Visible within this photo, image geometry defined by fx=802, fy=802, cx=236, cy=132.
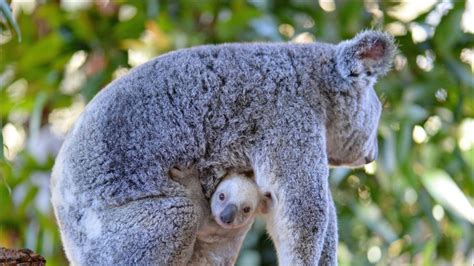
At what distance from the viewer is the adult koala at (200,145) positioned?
11.7 feet

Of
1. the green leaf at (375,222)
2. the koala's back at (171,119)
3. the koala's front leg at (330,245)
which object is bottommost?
the green leaf at (375,222)

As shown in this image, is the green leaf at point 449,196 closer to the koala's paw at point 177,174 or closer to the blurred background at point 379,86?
the blurred background at point 379,86

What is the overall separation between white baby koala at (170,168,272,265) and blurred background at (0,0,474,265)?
3807 millimetres

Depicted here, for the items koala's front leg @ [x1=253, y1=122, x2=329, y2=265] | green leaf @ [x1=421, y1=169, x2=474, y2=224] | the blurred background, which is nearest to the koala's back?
koala's front leg @ [x1=253, y1=122, x2=329, y2=265]

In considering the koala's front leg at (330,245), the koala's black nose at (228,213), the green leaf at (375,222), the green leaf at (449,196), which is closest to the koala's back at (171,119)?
the koala's black nose at (228,213)

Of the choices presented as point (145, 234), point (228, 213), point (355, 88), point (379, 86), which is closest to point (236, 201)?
point (228, 213)

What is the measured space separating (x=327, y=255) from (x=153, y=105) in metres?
1.15

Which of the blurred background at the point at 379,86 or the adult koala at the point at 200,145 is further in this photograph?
the blurred background at the point at 379,86

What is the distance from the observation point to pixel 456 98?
8.46m

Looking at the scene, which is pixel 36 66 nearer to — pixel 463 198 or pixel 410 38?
pixel 410 38

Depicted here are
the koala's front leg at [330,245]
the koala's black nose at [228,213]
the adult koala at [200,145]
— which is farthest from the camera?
Answer: the koala's front leg at [330,245]

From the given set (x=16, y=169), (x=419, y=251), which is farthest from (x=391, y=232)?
(x=16, y=169)

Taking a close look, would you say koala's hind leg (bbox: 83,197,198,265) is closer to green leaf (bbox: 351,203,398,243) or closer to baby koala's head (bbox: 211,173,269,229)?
baby koala's head (bbox: 211,173,269,229)

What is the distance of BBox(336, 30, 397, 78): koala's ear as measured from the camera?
13.5 ft
